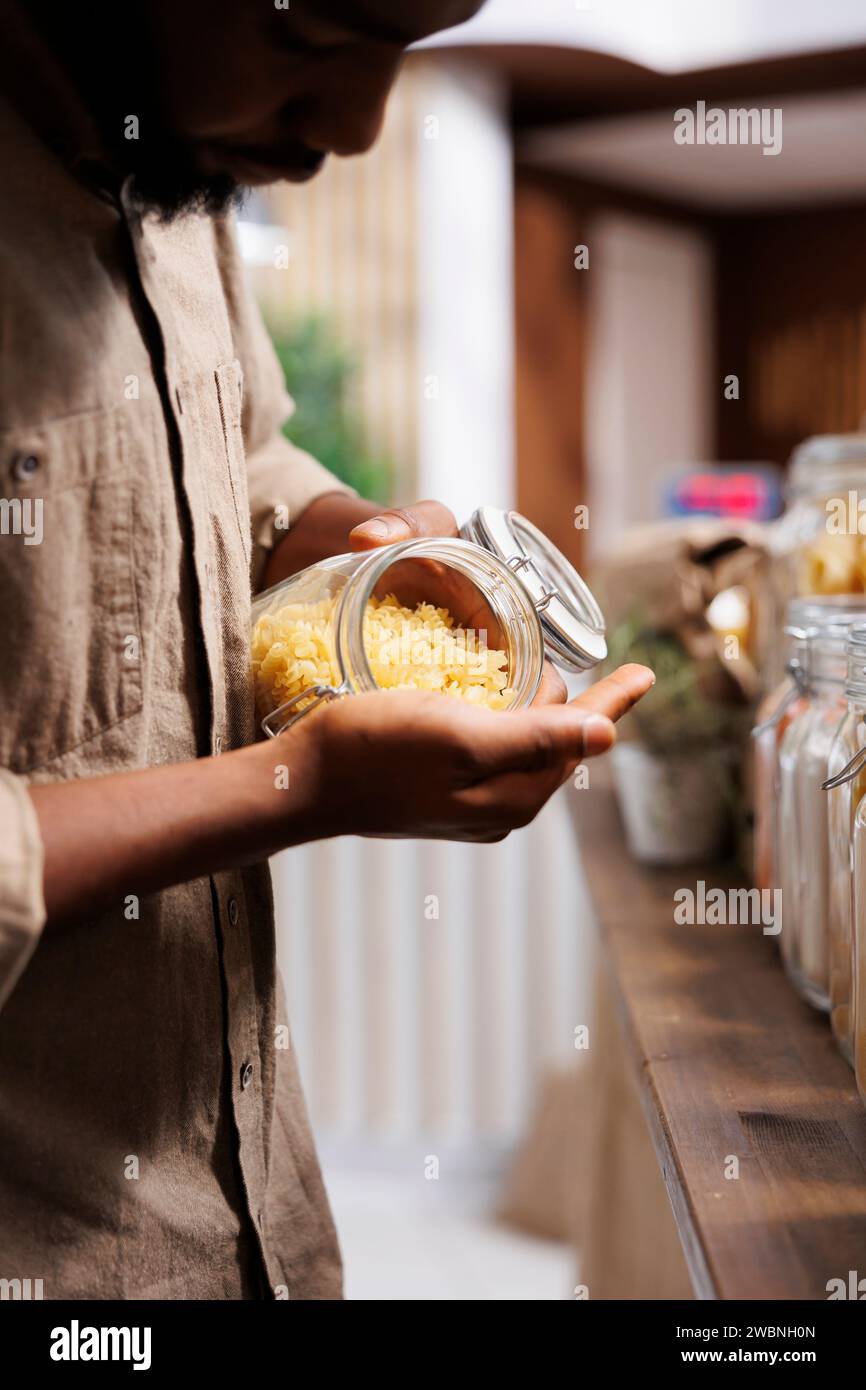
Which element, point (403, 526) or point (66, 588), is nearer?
point (66, 588)

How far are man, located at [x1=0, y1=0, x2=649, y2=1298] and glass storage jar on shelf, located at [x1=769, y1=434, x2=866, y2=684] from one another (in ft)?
1.63

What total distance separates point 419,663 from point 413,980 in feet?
6.36

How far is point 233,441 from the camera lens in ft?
2.58

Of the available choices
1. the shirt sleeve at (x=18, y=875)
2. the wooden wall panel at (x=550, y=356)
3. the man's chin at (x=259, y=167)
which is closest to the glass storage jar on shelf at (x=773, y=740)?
the man's chin at (x=259, y=167)

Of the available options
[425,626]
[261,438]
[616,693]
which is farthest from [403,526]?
[261,438]

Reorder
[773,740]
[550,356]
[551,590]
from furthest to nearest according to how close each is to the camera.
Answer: [550,356] → [773,740] → [551,590]

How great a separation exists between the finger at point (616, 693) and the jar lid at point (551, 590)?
0.07 m

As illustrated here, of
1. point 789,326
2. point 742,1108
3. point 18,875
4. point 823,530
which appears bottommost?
point 742,1108

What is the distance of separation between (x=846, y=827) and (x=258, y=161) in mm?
502

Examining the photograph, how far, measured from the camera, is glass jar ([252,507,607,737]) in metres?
0.68

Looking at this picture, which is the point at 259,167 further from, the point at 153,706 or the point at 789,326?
the point at 789,326

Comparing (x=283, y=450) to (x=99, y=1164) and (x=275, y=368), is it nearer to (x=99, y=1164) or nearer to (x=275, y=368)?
(x=275, y=368)

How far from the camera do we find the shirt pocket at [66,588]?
606 mm
